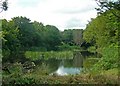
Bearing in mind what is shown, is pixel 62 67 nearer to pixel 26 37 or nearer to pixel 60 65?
pixel 60 65

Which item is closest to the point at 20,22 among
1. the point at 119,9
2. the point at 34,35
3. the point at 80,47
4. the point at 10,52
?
the point at 34,35

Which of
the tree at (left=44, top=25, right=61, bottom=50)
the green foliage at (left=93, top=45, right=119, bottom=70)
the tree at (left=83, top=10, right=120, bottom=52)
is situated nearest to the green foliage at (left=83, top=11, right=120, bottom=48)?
the tree at (left=83, top=10, right=120, bottom=52)

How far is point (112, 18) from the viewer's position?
1917cm

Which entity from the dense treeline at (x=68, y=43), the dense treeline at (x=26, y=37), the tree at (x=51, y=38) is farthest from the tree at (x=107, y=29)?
the tree at (x=51, y=38)

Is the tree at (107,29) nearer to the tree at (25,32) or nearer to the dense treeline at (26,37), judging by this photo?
the dense treeline at (26,37)

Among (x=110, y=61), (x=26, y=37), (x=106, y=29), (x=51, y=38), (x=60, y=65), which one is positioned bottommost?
Result: (x=60, y=65)

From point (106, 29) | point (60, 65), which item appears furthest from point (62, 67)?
point (106, 29)

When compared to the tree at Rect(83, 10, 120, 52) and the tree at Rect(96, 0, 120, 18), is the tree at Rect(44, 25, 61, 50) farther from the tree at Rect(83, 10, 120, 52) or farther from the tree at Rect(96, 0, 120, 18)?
the tree at Rect(96, 0, 120, 18)

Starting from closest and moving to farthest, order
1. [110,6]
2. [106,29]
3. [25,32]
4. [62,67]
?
[110,6] → [106,29] → [62,67] → [25,32]

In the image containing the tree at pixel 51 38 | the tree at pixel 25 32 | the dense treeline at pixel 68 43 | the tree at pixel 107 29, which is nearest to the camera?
the dense treeline at pixel 68 43

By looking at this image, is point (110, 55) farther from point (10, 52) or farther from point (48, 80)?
point (10, 52)

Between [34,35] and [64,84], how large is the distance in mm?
57272

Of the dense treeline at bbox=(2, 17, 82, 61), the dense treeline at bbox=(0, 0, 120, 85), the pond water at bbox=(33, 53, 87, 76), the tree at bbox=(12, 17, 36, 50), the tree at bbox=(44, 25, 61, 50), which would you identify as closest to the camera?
the dense treeline at bbox=(0, 0, 120, 85)

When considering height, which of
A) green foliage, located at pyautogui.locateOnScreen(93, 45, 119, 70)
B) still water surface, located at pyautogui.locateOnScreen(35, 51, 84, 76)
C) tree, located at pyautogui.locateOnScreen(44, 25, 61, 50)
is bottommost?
still water surface, located at pyautogui.locateOnScreen(35, 51, 84, 76)
